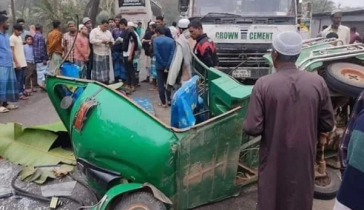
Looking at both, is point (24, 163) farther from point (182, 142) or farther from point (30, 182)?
point (182, 142)

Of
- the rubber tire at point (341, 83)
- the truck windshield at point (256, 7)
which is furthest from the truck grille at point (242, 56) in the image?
the rubber tire at point (341, 83)

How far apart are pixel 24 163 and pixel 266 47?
5.37m

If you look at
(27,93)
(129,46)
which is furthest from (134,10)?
(27,93)

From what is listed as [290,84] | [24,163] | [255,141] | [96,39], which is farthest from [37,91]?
[290,84]

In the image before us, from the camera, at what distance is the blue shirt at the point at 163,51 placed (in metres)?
8.60

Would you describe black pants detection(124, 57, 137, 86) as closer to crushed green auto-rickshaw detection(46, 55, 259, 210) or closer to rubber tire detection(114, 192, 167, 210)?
crushed green auto-rickshaw detection(46, 55, 259, 210)

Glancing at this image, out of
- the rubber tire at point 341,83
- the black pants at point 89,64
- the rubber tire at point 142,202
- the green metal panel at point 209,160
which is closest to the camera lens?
the rubber tire at point 142,202

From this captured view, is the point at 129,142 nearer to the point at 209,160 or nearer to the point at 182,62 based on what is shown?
the point at 209,160

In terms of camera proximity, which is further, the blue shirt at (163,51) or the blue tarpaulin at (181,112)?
the blue shirt at (163,51)

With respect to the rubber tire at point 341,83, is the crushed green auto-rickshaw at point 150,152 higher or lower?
lower

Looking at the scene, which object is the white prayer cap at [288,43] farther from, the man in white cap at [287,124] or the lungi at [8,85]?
the lungi at [8,85]

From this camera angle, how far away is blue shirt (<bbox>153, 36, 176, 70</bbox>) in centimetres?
860

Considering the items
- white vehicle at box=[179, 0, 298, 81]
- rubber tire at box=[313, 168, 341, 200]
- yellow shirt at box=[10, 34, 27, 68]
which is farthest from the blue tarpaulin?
yellow shirt at box=[10, 34, 27, 68]

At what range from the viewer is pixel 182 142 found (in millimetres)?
3332
